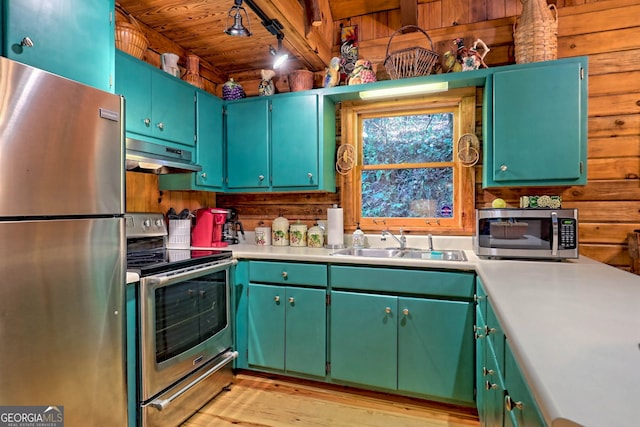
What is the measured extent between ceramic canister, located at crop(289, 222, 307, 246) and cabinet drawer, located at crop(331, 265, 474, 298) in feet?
2.12

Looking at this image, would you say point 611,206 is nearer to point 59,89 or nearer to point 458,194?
point 458,194

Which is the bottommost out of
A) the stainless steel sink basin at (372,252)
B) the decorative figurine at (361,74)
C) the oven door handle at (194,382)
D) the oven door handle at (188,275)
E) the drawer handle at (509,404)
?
the oven door handle at (194,382)

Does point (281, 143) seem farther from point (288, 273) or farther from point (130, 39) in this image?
point (130, 39)

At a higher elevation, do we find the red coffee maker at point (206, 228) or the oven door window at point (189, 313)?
the red coffee maker at point (206, 228)

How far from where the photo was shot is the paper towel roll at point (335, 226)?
262 centimetres

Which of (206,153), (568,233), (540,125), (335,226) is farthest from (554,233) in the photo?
(206,153)

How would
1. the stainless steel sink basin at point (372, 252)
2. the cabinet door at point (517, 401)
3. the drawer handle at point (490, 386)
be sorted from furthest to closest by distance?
the stainless steel sink basin at point (372, 252) < the drawer handle at point (490, 386) < the cabinet door at point (517, 401)

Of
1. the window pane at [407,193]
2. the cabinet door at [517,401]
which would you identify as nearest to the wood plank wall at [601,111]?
the window pane at [407,193]

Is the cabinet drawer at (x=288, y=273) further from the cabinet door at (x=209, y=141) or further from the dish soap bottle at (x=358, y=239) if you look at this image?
the cabinet door at (x=209, y=141)

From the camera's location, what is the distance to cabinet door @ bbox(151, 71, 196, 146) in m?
2.23

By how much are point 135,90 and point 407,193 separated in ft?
6.59

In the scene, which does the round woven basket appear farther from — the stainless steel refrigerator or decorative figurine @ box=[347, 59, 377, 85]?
the stainless steel refrigerator

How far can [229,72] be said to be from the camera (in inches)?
124

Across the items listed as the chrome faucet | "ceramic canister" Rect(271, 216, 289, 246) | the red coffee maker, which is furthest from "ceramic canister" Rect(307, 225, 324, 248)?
the red coffee maker
